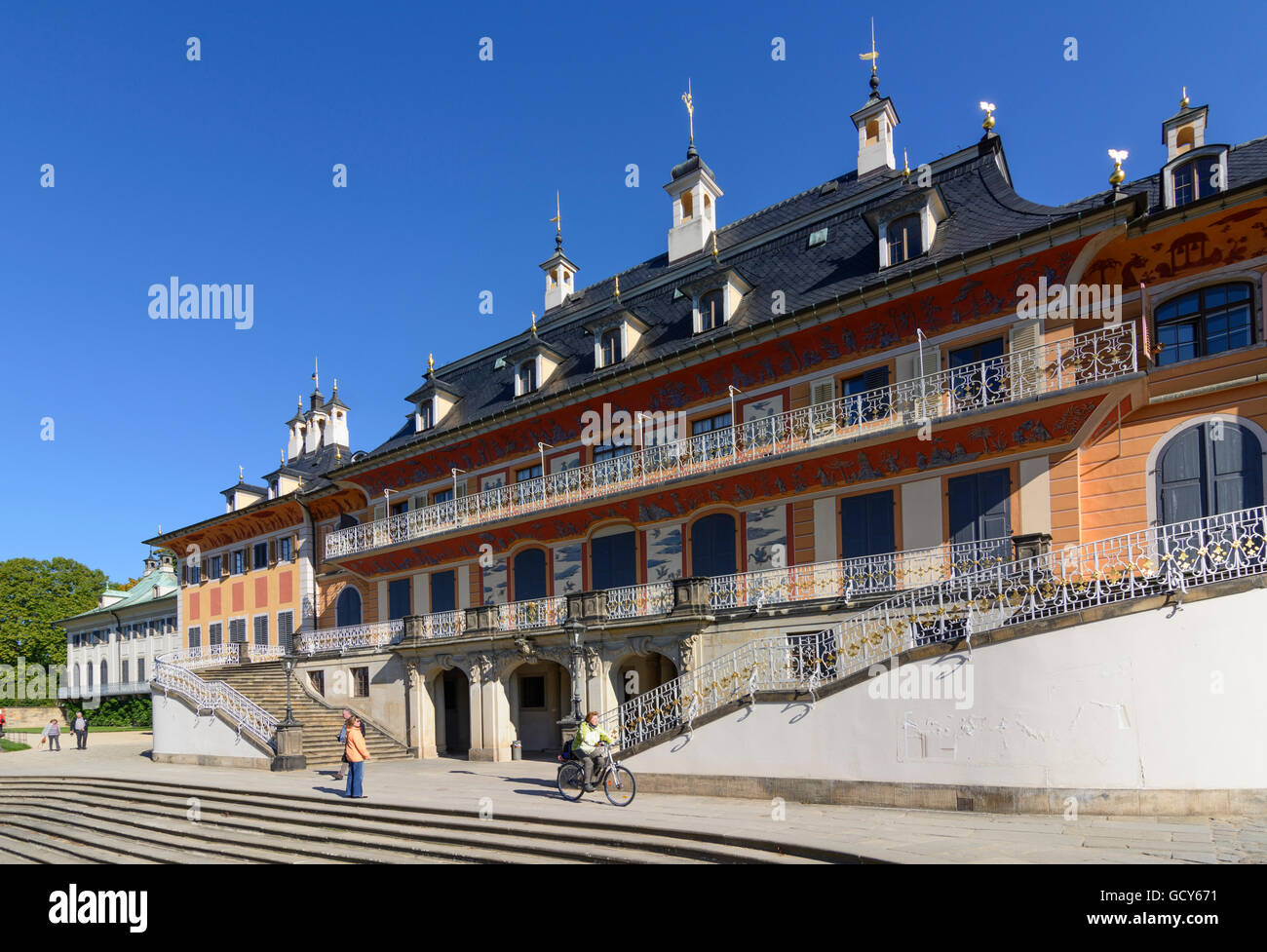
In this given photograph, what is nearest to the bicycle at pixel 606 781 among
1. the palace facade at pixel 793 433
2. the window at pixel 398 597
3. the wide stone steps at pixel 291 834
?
the wide stone steps at pixel 291 834

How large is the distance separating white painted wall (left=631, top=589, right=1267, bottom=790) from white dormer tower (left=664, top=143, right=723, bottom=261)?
1924 cm

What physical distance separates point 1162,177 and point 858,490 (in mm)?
8609

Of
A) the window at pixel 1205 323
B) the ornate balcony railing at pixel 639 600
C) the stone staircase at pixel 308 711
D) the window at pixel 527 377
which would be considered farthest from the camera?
the window at pixel 527 377

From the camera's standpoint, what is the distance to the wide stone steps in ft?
39.7

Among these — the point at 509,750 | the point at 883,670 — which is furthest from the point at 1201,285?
the point at 509,750

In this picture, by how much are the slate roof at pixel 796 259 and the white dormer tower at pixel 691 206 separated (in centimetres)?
65

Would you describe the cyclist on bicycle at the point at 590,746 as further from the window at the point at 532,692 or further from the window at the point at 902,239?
the window at the point at 902,239

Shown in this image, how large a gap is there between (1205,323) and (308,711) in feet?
87.0

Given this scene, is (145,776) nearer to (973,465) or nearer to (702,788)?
(702,788)

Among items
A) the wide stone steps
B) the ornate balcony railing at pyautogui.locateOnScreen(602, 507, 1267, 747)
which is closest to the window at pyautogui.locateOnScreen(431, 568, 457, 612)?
the wide stone steps

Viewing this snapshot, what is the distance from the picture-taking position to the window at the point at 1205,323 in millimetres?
16297

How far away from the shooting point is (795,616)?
732 inches

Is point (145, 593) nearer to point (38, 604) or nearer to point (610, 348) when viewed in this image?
point (38, 604)

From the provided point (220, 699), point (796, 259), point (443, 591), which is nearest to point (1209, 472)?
point (796, 259)
